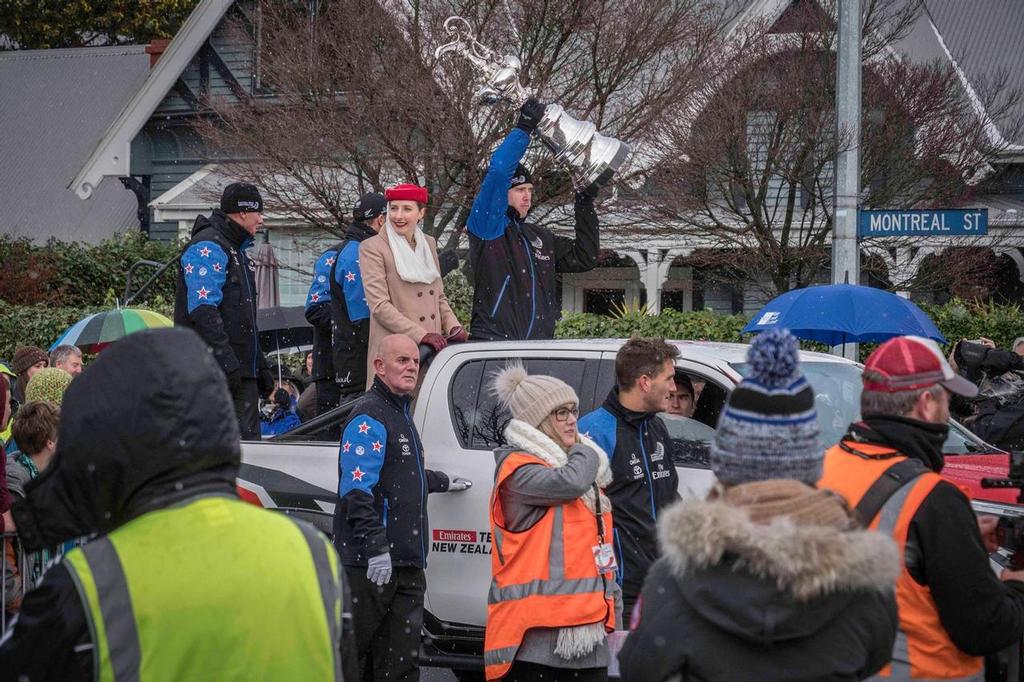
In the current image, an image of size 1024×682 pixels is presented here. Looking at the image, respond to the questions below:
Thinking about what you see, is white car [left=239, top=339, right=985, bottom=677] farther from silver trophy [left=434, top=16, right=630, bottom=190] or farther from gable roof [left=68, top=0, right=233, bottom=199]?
gable roof [left=68, top=0, right=233, bottom=199]

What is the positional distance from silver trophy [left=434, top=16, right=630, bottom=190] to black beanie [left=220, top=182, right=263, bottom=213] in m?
1.62

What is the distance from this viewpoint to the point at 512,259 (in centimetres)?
802

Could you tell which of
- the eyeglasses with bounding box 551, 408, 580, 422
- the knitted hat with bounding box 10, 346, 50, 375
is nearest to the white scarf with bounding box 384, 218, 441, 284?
the eyeglasses with bounding box 551, 408, 580, 422

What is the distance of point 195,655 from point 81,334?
30.5 feet

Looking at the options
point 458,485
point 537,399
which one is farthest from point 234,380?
point 537,399

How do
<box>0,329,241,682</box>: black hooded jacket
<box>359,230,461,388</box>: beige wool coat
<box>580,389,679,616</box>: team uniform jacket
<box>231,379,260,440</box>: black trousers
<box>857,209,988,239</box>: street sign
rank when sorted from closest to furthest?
<box>0,329,241,682</box>: black hooded jacket → <box>580,389,679,616</box>: team uniform jacket → <box>359,230,461,388</box>: beige wool coat → <box>231,379,260,440</box>: black trousers → <box>857,209,988,239</box>: street sign

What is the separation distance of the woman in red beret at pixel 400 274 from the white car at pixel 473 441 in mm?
727

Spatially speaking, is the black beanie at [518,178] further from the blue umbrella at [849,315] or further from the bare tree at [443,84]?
the bare tree at [443,84]

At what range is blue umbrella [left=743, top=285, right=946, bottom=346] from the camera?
30.7 ft

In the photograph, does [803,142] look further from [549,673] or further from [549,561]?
[549,673]

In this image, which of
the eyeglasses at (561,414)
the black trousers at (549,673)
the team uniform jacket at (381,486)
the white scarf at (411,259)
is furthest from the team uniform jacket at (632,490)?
the white scarf at (411,259)

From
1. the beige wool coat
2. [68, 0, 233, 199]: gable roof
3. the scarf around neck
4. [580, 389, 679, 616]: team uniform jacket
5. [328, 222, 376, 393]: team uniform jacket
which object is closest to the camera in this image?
the scarf around neck

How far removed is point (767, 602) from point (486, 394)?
4473mm

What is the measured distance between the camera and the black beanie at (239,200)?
7.91m
